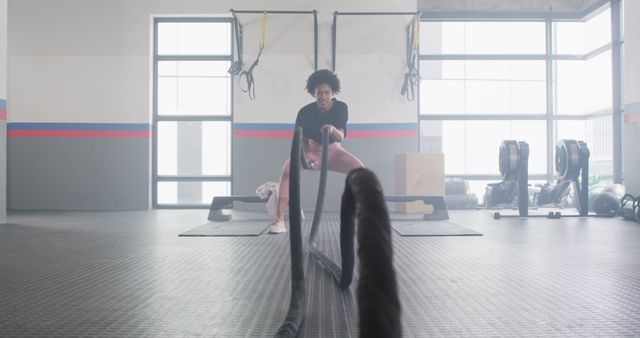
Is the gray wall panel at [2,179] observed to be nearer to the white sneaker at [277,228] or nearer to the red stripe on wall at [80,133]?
the red stripe on wall at [80,133]

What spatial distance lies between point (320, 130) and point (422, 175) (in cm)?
241

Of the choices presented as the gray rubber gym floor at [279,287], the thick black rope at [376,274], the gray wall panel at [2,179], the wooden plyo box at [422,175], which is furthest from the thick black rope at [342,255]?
the gray wall panel at [2,179]

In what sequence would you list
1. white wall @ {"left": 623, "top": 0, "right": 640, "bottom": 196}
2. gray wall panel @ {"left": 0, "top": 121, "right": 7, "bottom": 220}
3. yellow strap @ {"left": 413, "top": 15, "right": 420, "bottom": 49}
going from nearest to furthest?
gray wall panel @ {"left": 0, "top": 121, "right": 7, "bottom": 220} → white wall @ {"left": 623, "top": 0, "right": 640, "bottom": 196} → yellow strap @ {"left": 413, "top": 15, "right": 420, "bottom": 49}

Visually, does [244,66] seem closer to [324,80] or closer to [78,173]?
[324,80]

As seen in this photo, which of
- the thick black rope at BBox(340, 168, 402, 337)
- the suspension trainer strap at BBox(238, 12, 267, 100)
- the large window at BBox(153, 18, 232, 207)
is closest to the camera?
the thick black rope at BBox(340, 168, 402, 337)

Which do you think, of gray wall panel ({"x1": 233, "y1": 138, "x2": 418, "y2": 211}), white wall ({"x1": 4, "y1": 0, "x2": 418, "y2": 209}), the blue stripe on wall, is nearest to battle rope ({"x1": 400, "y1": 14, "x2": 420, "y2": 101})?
white wall ({"x1": 4, "y1": 0, "x2": 418, "y2": 209})

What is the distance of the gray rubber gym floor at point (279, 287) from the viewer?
144 cm

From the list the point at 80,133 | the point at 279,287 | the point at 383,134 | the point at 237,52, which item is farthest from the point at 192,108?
the point at 279,287

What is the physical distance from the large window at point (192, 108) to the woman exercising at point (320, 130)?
9.55 ft

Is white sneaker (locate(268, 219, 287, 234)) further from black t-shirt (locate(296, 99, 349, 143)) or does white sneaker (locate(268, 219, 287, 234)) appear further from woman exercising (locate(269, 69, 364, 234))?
black t-shirt (locate(296, 99, 349, 143))

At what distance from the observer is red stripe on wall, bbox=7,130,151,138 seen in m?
6.28

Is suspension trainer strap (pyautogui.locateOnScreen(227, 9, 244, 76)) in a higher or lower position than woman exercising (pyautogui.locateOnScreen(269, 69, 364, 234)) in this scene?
higher

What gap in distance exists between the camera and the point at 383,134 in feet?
20.5

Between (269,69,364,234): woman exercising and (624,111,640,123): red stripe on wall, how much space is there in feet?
11.3
